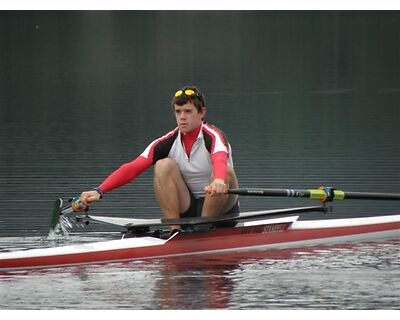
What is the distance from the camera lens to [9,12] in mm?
22781

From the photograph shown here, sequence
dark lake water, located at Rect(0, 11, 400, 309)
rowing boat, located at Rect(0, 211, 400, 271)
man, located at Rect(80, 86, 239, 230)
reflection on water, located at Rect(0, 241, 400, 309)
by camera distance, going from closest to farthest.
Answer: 1. reflection on water, located at Rect(0, 241, 400, 309)
2. dark lake water, located at Rect(0, 11, 400, 309)
3. rowing boat, located at Rect(0, 211, 400, 271)
4. man, located at Rect(80, 86, 239, 230)

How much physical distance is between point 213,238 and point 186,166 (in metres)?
0.43

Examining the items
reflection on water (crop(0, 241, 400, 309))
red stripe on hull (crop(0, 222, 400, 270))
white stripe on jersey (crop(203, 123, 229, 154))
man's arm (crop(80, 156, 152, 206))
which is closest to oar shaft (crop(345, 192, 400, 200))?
red stripe on hull (crop(0, 222, 400, 270))

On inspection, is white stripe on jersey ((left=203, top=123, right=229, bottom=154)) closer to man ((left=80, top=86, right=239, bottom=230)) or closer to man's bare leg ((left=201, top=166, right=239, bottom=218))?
man ((left=80, top=86, right=239, bottom=230))

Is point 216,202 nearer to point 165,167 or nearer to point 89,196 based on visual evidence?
point 165,167

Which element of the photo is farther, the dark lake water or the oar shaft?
the oar shaft

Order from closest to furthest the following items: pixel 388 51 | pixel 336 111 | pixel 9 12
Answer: pixel 336 111
pixel 388 51
pixel 9 12

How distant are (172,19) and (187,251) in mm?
17975

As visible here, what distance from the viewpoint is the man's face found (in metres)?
6.67

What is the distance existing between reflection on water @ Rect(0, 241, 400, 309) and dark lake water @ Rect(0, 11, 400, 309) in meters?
0.01

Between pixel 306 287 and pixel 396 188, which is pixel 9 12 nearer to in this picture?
pixel 396 188

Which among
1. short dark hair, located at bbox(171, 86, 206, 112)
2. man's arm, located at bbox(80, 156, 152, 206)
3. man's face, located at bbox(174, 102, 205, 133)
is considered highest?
short dark hair, located at bbox(171, 86, 206, 112)
